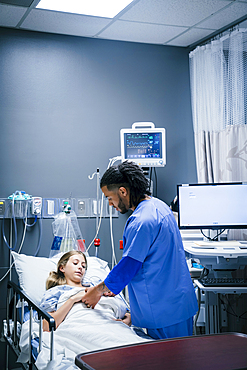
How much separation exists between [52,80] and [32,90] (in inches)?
7.9

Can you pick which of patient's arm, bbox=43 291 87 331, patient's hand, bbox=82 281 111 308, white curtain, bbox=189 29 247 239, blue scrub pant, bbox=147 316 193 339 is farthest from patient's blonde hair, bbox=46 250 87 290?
white curtain, bbox=189 29 247 239

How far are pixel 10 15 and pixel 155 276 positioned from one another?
2272mm

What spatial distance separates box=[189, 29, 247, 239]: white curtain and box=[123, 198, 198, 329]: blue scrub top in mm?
1377

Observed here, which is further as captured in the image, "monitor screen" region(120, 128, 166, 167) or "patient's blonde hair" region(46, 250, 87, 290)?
"monitor screen" region(120, 128, 166, 167)

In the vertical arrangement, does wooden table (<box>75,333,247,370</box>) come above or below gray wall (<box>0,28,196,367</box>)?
below

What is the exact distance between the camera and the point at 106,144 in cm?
330

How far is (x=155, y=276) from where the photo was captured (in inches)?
68.1

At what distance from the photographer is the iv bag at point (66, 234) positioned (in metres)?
2.84

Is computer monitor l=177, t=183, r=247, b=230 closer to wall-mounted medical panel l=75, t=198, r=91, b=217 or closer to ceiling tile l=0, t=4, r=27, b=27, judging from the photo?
wall-mounted medical panel l=75, t=198, r=91, b=217

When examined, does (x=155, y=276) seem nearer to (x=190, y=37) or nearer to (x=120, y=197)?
(x=120, y=197)

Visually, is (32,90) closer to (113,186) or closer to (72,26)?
(72,26)

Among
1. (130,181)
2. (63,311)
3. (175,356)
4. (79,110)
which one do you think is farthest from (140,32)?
(175,356)

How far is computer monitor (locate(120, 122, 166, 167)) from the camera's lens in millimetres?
3006

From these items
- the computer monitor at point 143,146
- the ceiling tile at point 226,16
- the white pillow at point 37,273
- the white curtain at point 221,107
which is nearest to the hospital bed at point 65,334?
the white pillow at point 37,273
